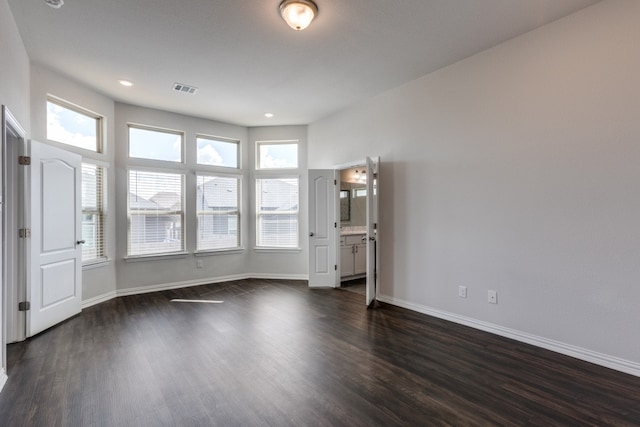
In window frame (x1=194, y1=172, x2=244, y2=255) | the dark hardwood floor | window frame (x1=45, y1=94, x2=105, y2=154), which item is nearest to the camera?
the dark hardwood floor

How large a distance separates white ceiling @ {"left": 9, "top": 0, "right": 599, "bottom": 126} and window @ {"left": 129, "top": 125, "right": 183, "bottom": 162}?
2.47 feet

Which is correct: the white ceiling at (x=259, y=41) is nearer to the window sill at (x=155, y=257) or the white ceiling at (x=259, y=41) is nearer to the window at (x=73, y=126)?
the window at (x=73, y=126)

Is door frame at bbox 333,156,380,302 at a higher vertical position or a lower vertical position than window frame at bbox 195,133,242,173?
lower

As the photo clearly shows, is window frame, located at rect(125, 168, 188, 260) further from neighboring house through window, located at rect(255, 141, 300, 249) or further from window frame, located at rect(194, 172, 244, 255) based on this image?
neighboring house through window, located at rect(255, 141, 300, 249)

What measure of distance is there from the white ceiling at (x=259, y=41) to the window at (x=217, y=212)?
1.75m

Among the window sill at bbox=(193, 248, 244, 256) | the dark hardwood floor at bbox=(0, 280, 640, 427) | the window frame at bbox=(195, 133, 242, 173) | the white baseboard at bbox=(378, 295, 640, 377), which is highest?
the window frame at bbox=(195, 133, 242, 173)

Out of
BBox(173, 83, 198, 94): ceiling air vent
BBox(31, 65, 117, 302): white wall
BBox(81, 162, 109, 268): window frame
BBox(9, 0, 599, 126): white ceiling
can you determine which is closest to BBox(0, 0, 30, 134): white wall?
BBox(9, 0, 599, 126): white ceiling

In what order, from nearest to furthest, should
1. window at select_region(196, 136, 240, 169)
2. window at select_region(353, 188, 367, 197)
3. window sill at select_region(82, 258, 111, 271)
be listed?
window sill at select_region(82, 258, 111, 271)
window at select_region(196, 136, 240, 169)
window at select_region(353, 188, 367, 197)

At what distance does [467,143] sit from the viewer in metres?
3.45

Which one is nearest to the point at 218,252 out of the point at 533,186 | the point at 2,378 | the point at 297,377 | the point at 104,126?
the point at 104,126

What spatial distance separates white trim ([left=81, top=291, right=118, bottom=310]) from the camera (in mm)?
4211

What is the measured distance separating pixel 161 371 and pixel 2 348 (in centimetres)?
121

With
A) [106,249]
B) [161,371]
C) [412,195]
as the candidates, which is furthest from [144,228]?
[412,195]

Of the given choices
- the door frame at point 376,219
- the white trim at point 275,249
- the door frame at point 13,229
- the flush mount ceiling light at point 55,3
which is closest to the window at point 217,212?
the white trim at point 275,249
